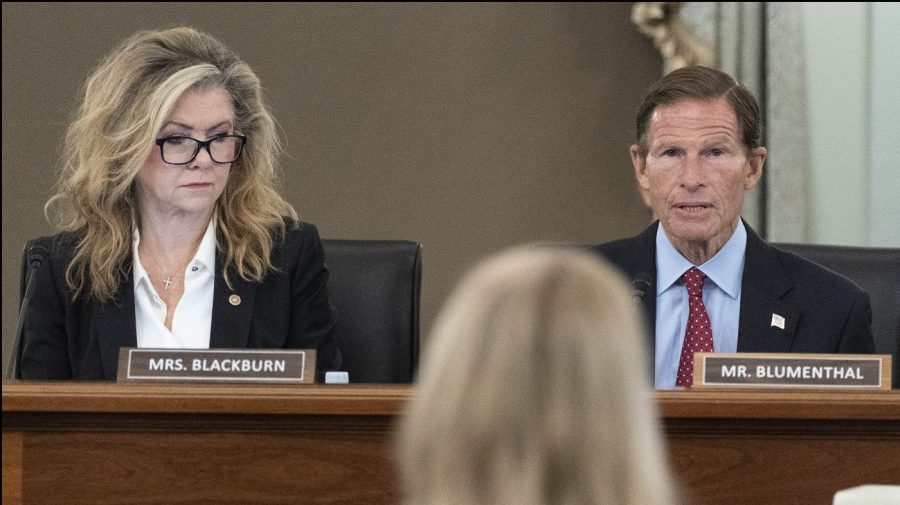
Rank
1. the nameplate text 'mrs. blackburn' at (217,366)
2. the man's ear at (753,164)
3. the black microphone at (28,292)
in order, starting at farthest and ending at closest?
the man's ear at (753,164) < the black microphone at (28,292) < the nameplate text 'mrs. blackburn' at (217,366)

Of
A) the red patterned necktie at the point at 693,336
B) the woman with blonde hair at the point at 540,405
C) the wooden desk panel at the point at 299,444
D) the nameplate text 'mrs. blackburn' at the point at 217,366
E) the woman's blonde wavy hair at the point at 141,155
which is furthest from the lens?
the woman's blonde wavy hair at the point at 141,155

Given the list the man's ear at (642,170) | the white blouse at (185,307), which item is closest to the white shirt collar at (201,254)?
the white blouse at (185,307)

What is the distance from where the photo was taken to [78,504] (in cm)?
225

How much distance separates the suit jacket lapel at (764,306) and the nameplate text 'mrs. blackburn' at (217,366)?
1017 millimetres

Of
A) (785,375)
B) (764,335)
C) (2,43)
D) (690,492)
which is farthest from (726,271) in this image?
(2,43)

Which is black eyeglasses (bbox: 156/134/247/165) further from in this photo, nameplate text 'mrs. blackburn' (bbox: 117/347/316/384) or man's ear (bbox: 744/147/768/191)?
man's ear (bbox: 744/147/768/191)

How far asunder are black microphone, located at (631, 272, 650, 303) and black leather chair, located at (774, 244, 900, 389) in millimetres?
628

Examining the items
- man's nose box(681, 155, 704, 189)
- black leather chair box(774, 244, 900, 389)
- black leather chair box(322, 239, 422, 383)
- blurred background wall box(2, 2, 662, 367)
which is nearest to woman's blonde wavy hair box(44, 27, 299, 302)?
black leather chair box(322, 239, 422, 383)

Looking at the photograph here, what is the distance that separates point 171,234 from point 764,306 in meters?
1.33

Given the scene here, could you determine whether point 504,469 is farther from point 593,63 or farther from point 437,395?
point 593,63

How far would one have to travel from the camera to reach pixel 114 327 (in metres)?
2.97

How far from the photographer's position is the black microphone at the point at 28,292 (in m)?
2.68

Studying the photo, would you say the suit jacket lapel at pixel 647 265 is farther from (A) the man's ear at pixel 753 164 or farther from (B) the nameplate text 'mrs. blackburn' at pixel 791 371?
(B) the nameplate text 'mrs. blackburn' at pixel 791 371

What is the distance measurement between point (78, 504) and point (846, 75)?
3090 millimetres
